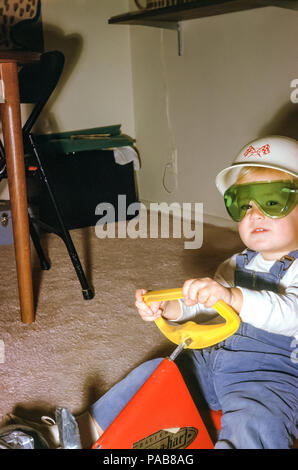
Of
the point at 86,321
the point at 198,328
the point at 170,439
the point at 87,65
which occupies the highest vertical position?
the point at 87,65

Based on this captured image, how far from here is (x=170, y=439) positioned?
0.72m

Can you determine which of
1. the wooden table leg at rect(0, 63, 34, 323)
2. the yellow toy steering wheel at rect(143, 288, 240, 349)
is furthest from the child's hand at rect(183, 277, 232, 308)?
the wooden table leg at rect(0, 63, 34, 323)

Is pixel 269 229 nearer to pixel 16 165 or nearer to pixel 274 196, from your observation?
pixel 274 196

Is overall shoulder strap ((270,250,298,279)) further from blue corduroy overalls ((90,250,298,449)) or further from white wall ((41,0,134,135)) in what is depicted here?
white wall ((41,0,134,135))

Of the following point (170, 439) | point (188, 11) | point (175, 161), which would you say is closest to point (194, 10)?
point (188, 11)

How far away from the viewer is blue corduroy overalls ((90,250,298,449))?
68 centimetres

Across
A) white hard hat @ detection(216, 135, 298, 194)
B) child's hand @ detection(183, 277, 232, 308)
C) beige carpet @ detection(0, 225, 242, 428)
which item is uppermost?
white hard hat @ detection(216, 135, 298, 194)

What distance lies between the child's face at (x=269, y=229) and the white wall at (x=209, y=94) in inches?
45.9

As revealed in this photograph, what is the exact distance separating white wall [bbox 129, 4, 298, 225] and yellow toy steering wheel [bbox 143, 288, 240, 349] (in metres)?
1.36

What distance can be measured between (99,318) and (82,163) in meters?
1.15

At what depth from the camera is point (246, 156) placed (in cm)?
82

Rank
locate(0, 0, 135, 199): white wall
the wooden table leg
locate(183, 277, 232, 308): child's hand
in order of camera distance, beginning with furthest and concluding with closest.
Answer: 1. locate(0, 0, 135, 199): white wall
2. the wooden table leg
3. locate(183, 277, 232, 308): child's hand

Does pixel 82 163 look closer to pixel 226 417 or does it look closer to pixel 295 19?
pixel 295 19

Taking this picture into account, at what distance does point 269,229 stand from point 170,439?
38 cm
